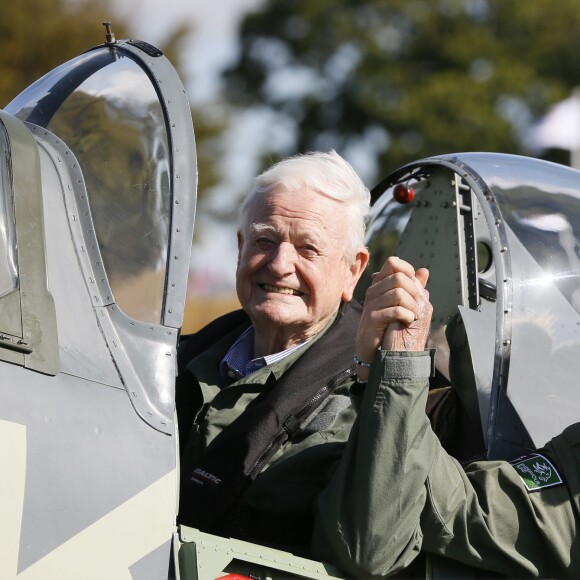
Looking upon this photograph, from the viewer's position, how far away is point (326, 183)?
3389mm

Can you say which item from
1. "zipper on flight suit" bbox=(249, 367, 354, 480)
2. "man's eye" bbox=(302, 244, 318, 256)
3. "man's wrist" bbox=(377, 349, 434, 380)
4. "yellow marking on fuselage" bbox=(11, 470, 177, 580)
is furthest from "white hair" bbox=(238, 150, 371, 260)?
"yellow marking on fuselage" bbox=(11, 470, 177, 580)

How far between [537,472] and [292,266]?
43.1 inches

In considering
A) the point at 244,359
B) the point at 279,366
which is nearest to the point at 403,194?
the point at 244,359

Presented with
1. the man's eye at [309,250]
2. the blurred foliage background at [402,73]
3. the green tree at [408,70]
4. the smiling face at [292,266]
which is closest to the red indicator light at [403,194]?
the smiling face at [292,266]

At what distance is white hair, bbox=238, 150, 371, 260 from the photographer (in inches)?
133

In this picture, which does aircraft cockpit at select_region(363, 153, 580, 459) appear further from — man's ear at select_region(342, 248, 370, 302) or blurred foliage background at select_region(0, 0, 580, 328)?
blurred foliage background at select_region(0, 0, 580, 328)

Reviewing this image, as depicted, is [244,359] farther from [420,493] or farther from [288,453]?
[420,493]

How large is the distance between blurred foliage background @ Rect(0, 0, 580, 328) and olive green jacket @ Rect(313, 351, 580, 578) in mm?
20786

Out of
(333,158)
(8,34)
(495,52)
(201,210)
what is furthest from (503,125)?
(333,158)

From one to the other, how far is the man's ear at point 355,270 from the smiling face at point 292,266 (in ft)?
0.16

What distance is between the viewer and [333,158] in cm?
350

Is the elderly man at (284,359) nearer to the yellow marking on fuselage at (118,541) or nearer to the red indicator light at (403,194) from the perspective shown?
the red indicator light at (403,194)

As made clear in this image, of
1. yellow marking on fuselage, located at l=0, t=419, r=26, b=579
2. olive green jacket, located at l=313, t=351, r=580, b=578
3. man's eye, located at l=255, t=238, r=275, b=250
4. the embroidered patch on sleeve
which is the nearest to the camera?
yellow marking on fuselage, located at l=0, t=419, r=26, b=579

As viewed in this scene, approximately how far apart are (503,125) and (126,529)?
958 inches
